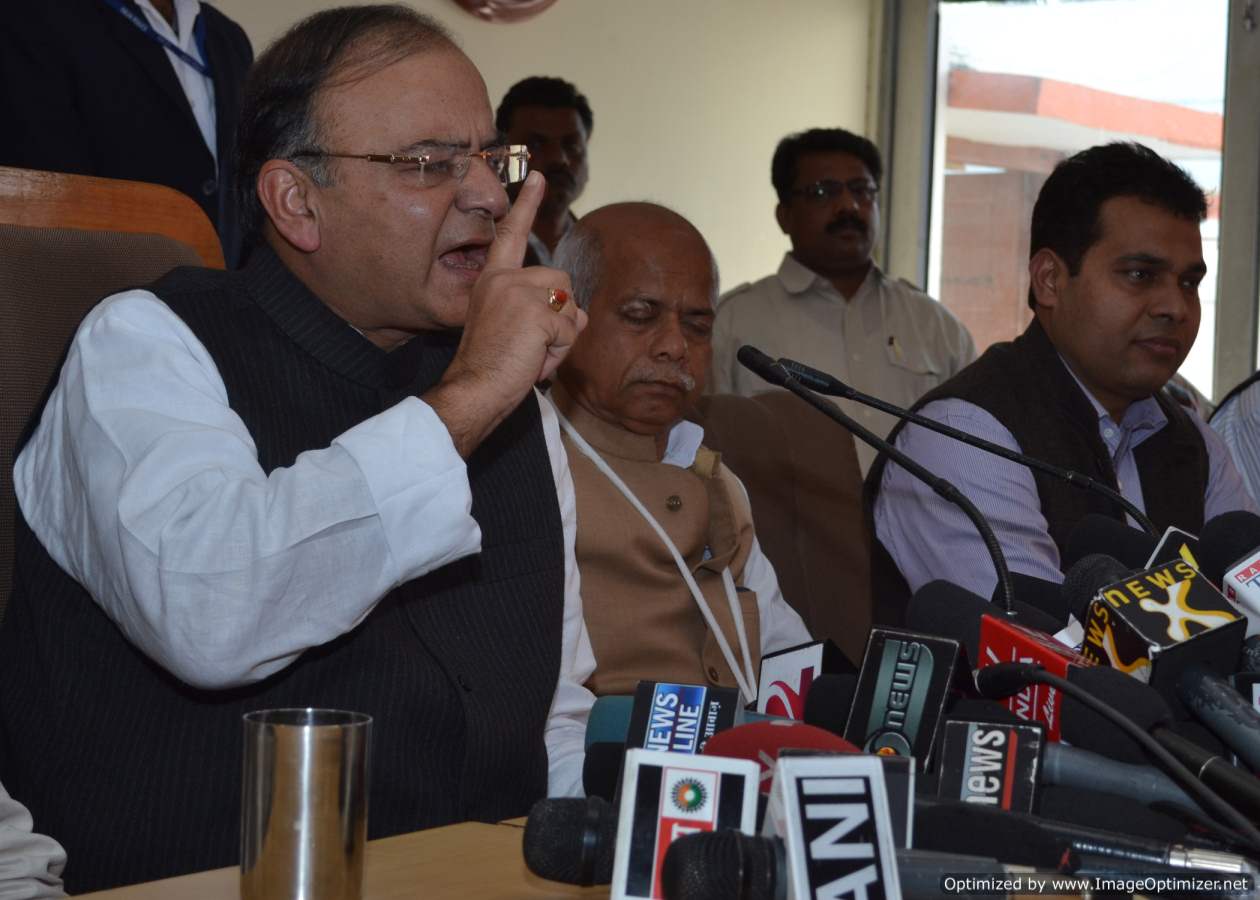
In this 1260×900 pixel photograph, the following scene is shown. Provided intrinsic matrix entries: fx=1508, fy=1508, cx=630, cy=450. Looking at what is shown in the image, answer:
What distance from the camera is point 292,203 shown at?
1.68m

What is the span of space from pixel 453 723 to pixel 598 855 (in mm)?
582

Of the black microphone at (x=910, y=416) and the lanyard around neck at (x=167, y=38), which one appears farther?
the lanyard around neck at (x=167, y=38)

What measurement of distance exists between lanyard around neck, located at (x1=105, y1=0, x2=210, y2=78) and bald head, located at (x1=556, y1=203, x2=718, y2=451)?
0.83m

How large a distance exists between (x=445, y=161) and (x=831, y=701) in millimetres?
A: 802

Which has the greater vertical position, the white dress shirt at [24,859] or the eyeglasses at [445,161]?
the eyeglasses at [445,161]

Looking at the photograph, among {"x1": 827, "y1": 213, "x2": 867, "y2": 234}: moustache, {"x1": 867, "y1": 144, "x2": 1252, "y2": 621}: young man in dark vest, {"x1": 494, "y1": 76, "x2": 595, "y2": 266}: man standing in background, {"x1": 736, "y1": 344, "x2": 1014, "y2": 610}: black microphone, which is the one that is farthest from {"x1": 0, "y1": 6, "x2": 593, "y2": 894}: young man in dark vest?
{"x1": 827, "y1": 213, "x2": 867, "y2": 234}: moustache

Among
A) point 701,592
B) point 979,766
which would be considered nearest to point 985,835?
point 979,766

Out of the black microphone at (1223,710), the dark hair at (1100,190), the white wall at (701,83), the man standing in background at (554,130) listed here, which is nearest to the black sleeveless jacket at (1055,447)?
the dark hair at (1100,190)

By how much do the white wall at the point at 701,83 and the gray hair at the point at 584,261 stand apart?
193cm

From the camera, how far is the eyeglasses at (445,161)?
1.65 metres

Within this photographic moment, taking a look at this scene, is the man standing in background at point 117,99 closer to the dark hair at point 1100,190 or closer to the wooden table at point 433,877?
the dark hair at point 1100,190

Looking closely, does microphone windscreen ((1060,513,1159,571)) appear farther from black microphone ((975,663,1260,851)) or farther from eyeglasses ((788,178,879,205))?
eyeglasses ((788,178,879,205))

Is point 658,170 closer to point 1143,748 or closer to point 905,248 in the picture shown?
point 905,248

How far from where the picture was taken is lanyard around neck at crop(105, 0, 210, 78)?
2672 millimetres
